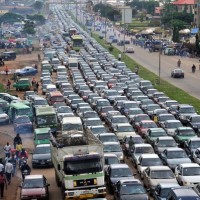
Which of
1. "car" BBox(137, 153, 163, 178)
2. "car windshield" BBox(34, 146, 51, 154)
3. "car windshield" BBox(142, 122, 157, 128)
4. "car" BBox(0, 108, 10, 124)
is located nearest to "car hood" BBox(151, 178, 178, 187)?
"car" BBox(137, 153, 163, 178)

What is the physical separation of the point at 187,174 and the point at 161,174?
113 centimetres

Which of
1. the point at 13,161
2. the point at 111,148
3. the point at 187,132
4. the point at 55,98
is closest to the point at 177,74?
the point at 55,98

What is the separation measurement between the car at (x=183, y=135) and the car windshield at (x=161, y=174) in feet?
28.6

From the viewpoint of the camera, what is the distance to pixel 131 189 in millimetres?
27234

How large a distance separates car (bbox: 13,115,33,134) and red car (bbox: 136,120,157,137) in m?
7.09

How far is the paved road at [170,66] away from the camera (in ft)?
225

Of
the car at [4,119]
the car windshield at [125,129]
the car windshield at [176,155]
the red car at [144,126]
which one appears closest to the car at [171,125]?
the red car at [144,126]

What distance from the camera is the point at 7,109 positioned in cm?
5203

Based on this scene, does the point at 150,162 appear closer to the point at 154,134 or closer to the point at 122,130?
the point at 154,134

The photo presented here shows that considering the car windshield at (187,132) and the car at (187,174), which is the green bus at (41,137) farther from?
the car at (187,174)

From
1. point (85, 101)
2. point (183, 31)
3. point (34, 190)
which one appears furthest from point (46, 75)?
point (183, 31)

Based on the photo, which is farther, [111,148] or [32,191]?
[111,148]

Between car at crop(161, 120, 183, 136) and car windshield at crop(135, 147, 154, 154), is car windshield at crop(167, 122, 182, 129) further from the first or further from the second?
car windshield at crop(135, 147, 154, 154)

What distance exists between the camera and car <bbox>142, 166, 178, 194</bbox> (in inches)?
1149
